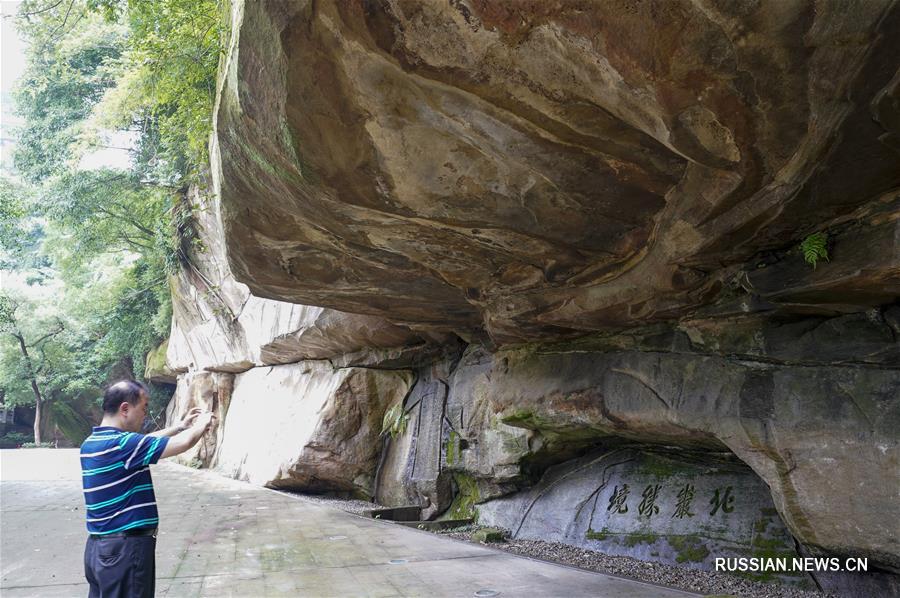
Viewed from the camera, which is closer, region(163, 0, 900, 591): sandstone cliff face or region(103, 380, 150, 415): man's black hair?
region(103, 380, 150, 415): man's black hair

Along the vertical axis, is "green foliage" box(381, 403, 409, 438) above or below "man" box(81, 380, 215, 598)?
above

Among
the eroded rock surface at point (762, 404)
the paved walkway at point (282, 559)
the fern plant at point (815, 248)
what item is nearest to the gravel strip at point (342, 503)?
the paved walkway at point (282, 559)

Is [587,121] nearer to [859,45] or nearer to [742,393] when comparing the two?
[859,45]

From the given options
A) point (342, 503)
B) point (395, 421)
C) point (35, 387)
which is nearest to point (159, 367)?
point (35, 387)

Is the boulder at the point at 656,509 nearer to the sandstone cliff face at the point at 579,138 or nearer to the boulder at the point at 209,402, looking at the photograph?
the sandstone cliff face at the point at 579,138

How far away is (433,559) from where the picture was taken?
16.3 ft

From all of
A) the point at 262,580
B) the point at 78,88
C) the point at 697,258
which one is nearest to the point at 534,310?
the point at 697,258

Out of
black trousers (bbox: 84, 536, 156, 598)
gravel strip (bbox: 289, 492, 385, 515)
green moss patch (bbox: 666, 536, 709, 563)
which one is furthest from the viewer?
gravel strip (bbox: 289, 492, 385, 515)

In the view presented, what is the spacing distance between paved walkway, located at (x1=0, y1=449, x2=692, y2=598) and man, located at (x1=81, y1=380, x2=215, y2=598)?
6.06ft

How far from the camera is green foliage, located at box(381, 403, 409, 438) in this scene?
31.0 ft

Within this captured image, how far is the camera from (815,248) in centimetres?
347

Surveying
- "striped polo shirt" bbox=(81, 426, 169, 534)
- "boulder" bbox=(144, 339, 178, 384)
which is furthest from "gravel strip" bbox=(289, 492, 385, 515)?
"boulder" bbox=(144, 339, 178, 384)

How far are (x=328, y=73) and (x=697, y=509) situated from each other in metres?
5.11

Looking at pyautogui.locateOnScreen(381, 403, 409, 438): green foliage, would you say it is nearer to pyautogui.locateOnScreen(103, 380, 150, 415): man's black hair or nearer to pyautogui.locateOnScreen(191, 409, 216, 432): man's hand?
pyautogui.locateOnScreen(191, 409, 216, 432): man's hand
